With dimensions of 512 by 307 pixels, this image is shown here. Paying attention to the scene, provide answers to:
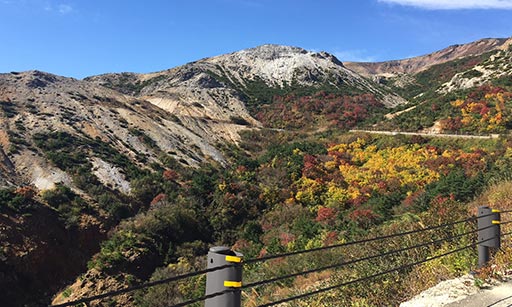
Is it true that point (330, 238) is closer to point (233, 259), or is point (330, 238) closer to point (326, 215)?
point (326, 215)

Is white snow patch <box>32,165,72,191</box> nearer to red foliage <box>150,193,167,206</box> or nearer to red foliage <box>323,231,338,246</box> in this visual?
red foliage <box>150,193,167,206</box>

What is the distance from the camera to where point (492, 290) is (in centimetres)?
652

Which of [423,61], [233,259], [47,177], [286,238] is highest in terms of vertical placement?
[423,61]

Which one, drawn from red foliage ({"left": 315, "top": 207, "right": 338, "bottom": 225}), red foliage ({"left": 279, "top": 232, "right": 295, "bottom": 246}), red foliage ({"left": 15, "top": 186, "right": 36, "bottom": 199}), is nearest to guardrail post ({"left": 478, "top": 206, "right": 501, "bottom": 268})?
red foliage ({"left": 279, "top": 232, "right": 295, "bottom": 246})

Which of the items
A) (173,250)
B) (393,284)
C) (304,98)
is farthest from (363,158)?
(304,98)

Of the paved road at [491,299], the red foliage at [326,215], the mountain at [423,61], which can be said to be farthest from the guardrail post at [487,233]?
the mountain at [423,61]

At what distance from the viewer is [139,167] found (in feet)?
129

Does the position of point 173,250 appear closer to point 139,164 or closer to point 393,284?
point 139,164

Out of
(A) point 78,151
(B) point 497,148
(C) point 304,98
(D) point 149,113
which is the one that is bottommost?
(B) point 497,148

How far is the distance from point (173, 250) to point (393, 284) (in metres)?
20.1

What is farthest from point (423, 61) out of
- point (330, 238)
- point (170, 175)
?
point (330, 238)

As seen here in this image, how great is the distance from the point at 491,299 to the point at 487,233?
164cm

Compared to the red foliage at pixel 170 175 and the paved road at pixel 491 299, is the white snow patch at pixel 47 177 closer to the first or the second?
the red foliage at pixel 170 175

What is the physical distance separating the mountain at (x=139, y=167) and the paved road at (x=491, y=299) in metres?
17.5
